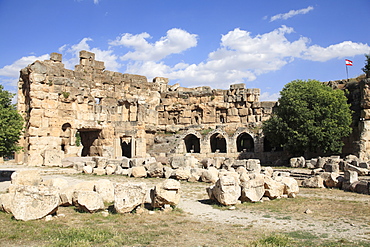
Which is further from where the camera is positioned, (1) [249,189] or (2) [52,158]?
(2) [52,158]

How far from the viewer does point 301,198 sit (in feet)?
36.2

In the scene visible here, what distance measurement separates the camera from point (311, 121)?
24.4 meters

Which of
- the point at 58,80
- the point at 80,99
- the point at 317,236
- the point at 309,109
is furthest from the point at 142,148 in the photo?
the point at 317,236

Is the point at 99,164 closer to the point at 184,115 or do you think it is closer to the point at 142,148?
the point at 142,148

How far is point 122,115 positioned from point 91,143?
13.0 ft

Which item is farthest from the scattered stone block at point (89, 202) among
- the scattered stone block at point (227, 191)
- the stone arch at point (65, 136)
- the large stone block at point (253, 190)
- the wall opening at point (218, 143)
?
the wall opening at point (218, 143)

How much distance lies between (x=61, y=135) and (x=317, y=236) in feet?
77.2

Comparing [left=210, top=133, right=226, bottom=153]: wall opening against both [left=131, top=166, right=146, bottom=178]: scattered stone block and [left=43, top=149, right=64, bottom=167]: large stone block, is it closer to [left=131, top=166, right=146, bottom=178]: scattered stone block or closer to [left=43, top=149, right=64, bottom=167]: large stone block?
[left=43, top=149, right=64, bottom=167]: large stone block

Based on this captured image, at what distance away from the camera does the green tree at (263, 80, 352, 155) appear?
24.3m

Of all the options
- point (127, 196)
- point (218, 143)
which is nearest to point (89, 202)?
point (127, 196)

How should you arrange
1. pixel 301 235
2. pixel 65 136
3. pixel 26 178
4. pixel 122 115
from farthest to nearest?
pixel 122 115 < pixel 65 136 < pixel 26 178 < pixel 301 235

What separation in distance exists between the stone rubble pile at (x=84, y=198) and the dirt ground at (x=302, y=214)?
35.6 inches

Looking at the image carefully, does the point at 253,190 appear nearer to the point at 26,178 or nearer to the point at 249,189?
the point at 249,189

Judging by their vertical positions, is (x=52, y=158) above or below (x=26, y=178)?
above
